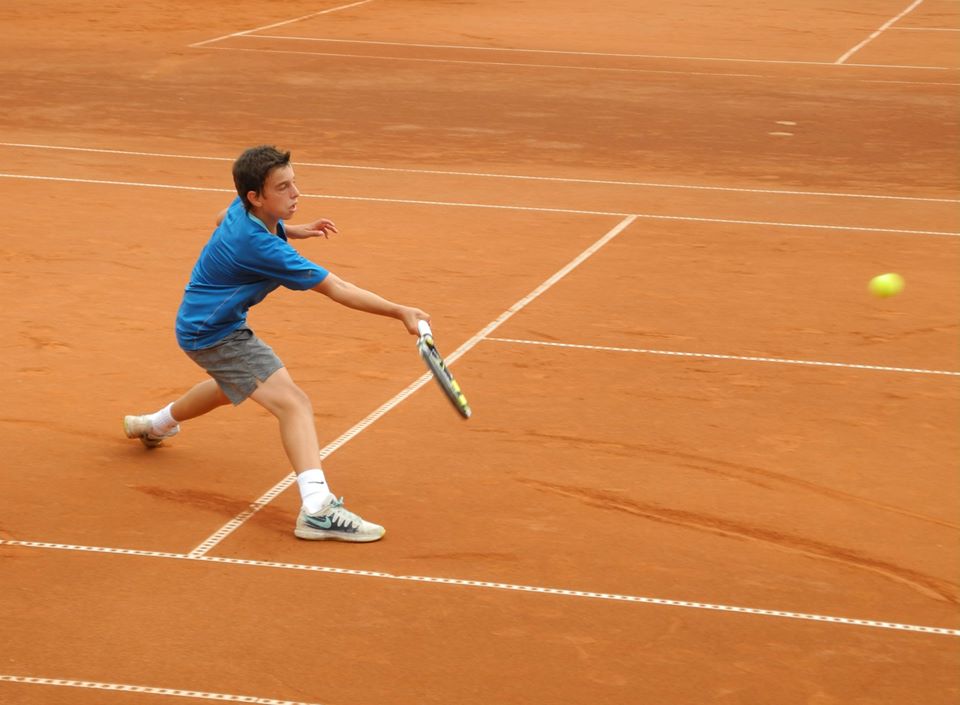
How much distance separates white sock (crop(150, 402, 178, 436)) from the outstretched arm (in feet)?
3.79

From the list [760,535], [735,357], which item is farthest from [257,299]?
[735,357]

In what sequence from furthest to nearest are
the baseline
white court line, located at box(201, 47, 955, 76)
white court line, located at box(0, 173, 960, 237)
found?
the baseline
white court line, located at box(201, 47, 955, 76)
white court line, located at box(0, 173, 960, 237)

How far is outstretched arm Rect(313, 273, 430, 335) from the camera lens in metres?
5.55

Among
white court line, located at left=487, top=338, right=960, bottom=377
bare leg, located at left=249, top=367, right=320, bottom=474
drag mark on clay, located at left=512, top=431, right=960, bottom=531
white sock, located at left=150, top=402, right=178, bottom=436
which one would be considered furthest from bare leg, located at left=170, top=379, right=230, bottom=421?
white court line, located at left=487, top=338, right=960, bottom=377

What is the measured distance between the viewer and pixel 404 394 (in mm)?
7559

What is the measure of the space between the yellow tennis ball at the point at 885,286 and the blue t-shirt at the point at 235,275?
4596mm

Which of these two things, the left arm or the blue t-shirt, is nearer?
the blue t-shirt

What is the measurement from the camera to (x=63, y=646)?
4.83 metres

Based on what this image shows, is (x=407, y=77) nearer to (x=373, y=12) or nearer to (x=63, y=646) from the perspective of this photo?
(x=373, y=12)

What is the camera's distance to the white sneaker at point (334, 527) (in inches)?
224

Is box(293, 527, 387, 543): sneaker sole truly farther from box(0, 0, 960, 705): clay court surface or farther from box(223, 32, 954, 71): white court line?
box(223, 32, 954, 71): white court line

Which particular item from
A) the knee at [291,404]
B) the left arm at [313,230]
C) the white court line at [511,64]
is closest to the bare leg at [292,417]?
the knee at [291,404]

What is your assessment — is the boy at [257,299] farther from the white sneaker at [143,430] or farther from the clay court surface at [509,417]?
the white sneaker at [143,430]

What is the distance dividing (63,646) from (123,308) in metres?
4.38
